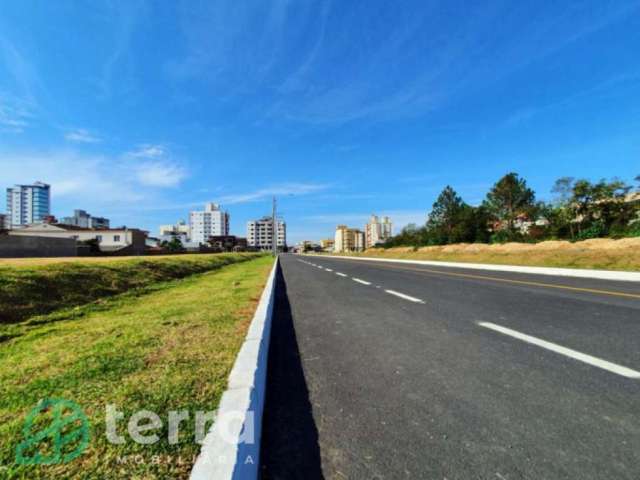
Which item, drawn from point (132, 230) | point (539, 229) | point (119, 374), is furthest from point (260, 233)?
point (119, 374)

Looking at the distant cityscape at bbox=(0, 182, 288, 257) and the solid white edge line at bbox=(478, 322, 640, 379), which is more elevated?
the distant cityscape at bbox=(0, 182, 288, 257)

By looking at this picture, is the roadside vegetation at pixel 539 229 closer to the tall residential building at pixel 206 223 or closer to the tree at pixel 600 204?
the tree at pixel 600 204

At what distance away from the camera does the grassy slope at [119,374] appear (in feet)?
5.63

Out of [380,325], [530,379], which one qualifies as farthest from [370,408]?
[380,325]

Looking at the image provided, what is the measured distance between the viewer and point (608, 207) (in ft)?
142

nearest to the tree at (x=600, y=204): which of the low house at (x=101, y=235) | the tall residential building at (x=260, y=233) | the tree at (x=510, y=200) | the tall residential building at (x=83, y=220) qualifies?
the tree at (x=510, y=200)

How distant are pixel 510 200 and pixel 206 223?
156 metres

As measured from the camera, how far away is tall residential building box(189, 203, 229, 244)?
→ 17388 cm

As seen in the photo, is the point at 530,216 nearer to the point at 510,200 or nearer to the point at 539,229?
the point at 510,200

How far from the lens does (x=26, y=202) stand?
169 m

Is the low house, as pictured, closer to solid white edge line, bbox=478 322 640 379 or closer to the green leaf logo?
the green leaf logo

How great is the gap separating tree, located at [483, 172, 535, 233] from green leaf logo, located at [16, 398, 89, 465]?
233ft

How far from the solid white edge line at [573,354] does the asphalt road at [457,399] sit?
15 millimetres

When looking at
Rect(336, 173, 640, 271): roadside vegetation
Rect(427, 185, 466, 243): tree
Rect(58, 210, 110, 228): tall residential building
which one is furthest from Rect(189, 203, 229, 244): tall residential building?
Rect(427, 185, 466, 243): tree
